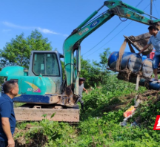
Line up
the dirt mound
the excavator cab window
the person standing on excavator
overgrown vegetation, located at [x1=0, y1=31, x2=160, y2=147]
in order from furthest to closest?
the excavator cab window → the person standing on excavator → the dirt mound → overgrown vegetation, located at [x1=0, y1=31, x2=160, y2=147]

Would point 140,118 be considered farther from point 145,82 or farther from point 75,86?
point 75,86

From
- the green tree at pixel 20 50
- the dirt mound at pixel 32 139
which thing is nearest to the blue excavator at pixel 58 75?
the dirt mound at pixel 32 139

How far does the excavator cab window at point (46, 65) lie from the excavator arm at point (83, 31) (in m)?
0.50

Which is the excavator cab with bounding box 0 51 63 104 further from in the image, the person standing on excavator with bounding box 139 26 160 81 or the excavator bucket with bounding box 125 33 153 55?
the person standing on excavator with bounding box 139 26 160 81

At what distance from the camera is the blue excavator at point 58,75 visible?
614 centimetres

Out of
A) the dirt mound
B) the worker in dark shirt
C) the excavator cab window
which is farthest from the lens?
the excavator cab window

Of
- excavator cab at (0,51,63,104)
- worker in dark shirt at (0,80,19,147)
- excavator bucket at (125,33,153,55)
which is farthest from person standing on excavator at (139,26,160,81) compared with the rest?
worker in dark shirt at (0,80,19,147)

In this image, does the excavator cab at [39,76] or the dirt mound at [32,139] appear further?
the excavator cab at [39,76]

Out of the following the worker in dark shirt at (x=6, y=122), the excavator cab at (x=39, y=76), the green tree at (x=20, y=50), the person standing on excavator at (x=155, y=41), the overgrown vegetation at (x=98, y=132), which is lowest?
the overgrown vegetation at (x=98, y=132)

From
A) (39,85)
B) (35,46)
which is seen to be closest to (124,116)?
(39,85)

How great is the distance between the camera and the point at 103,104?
9.05m

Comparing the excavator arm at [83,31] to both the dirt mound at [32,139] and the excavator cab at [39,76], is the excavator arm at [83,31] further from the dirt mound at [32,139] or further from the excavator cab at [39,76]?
the dirt mound at [32,139]

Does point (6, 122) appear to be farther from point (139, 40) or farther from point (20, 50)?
point (20, 50)

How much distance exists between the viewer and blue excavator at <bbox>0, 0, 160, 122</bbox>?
6.14 meters
